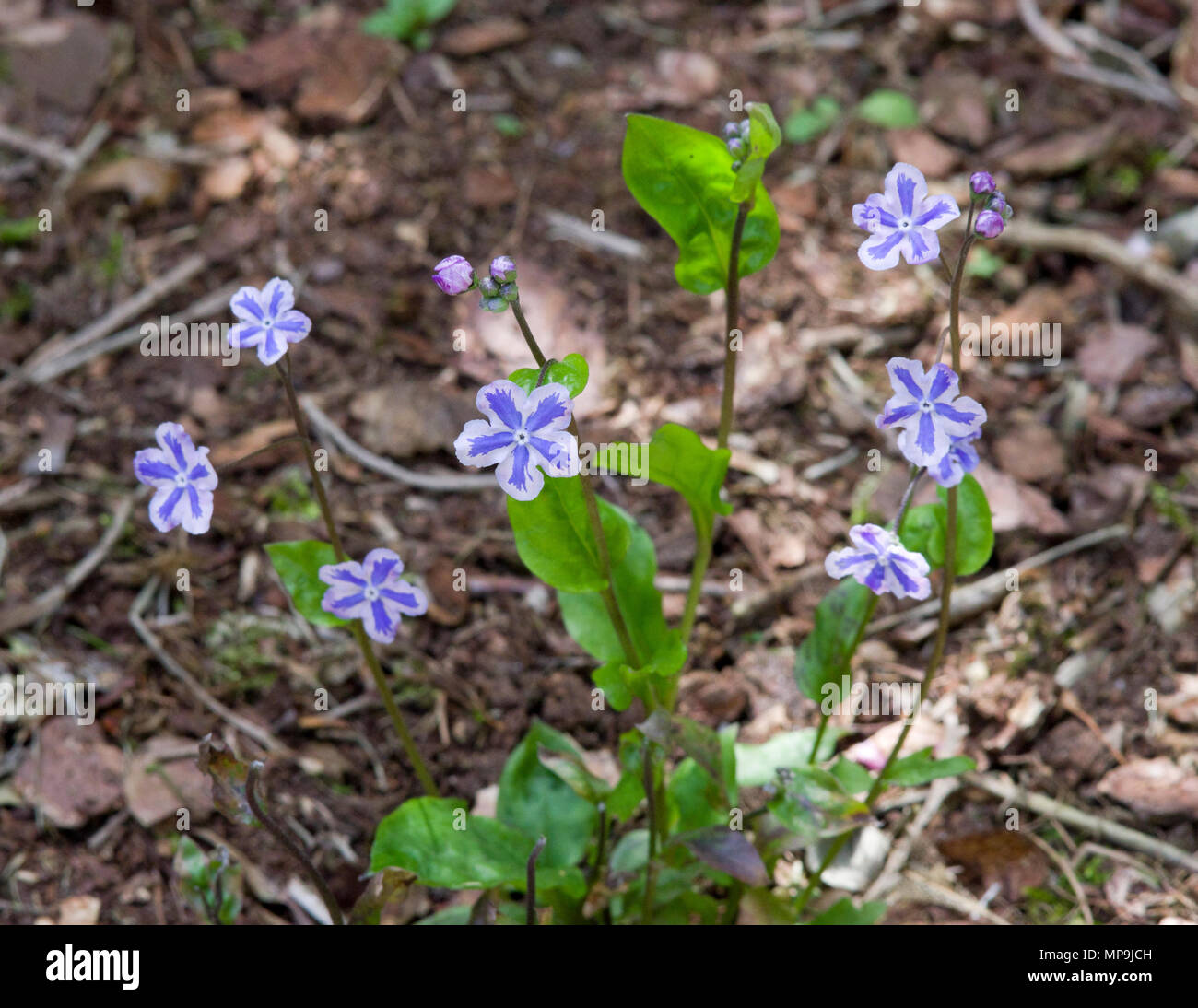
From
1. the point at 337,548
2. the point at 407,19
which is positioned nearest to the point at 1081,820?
the point at 337,548

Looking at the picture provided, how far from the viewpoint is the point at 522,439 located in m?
2.09

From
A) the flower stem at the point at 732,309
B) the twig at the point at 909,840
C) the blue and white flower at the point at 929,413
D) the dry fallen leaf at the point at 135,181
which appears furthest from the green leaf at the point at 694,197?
Result: the dry fallen leaf at the point at 135,181

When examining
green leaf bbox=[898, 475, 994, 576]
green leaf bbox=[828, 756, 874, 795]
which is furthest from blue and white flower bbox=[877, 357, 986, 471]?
green leaf bbox=[828, 756, 874, 795]

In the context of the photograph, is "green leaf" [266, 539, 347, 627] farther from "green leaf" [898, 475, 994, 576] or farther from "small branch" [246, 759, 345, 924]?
"green leaf" [898, 475, 994, 576]

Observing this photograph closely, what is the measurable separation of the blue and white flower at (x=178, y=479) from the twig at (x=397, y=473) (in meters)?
1.49

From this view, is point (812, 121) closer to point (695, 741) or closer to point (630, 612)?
point (630, 612)

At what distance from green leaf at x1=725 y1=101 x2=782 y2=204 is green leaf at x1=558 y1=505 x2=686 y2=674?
771 mm

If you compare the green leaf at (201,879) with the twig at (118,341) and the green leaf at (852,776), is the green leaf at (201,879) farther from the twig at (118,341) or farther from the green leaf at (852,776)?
the twig at (118,341)

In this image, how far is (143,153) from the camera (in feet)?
15.0

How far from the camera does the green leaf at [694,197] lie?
2422 millimetres

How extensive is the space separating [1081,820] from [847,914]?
0.80 meters
